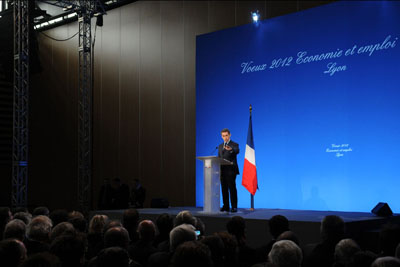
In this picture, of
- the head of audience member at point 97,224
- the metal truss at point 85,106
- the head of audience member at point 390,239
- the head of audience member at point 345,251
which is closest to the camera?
the head of audience member at point 345,251

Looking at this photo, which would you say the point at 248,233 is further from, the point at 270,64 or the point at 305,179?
the point at 270,64

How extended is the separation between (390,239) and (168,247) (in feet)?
4.98

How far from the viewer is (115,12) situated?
11836 millimetres

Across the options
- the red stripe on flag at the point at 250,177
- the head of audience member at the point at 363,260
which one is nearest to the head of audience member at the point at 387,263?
the head of audience member at the point at 363,260

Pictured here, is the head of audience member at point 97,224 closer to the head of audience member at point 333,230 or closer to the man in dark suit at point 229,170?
the head of audience member at point 333,230

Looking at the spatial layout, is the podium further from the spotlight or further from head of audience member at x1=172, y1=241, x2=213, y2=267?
head of audience member at x1=172, y1=241, x2=213, y2=267

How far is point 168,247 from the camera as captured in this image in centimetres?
335

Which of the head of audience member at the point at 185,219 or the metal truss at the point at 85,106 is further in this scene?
the metal truss at the point at 85,106

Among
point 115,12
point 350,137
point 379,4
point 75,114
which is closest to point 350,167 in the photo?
point 350,137

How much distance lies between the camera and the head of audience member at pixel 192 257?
5.75 feet

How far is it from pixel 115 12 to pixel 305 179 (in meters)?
6.69

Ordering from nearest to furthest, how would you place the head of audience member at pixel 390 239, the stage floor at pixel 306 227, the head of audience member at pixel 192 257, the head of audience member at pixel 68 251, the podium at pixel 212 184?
1. the head of audience member at pixel 192 257
2. the head of audience member at pixel 68 251
3. the head of audience member at pixel 390 239
4. the stage floor at pixel 306 227
5. the podium at pixel 212 184

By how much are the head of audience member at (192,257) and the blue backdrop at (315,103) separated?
572cm

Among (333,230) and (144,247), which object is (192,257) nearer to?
(144,247)
